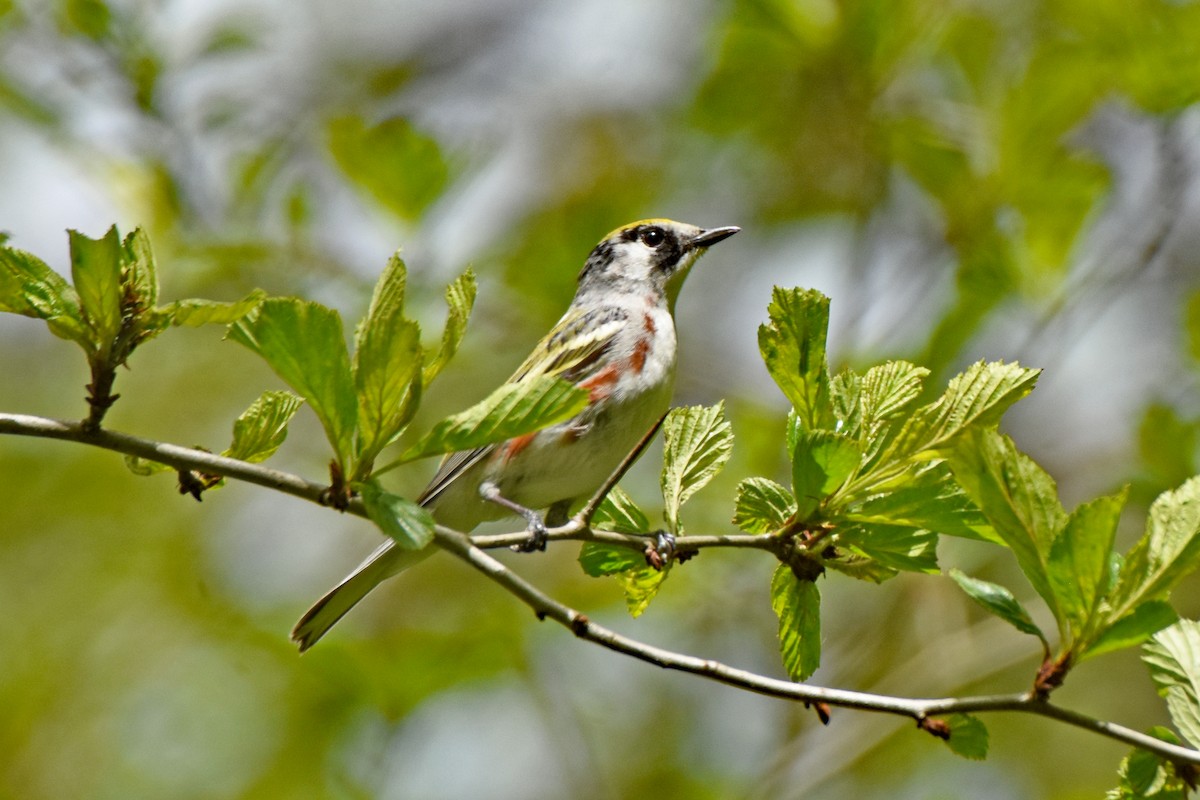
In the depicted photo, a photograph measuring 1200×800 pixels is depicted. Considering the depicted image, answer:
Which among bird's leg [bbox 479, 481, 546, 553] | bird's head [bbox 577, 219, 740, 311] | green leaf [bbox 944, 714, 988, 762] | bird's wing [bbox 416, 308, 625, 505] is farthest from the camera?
bird's head [bbox 577, 219, 740, 311]

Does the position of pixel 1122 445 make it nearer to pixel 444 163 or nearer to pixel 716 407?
pixel 444 163

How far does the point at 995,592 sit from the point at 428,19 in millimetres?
8385

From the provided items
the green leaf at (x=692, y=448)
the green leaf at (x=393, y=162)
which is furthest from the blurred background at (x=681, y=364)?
the green leaf at (x=692, y=448)

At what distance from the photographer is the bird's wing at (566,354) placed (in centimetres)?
395

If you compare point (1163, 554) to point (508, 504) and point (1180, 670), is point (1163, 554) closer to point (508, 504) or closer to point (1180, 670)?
point (1180, 670)

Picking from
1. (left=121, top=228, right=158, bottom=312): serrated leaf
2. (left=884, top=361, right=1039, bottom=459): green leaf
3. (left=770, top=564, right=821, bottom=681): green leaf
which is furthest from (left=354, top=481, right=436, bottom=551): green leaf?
(left=884, top=361, right=1039, bottom=459): green leaf

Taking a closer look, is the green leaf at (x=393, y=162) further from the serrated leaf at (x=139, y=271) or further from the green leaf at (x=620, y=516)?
the serrated leaf at (x=139, y=271)

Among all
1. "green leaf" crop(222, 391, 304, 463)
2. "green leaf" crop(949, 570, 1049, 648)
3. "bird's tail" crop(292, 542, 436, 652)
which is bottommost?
"bird's tail" crop(292, 542, 436, 652)

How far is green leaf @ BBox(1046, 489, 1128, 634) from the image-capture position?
1803 mm

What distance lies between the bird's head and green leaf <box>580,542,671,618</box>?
2.85m

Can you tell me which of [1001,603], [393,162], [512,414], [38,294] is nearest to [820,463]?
[1001,603]

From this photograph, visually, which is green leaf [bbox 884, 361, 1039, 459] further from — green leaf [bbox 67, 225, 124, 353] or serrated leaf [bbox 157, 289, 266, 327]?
green leaf [bbox 67, 225, 124, 353]

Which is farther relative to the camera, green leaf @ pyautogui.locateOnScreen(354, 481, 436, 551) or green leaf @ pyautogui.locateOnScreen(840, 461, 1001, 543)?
green leaf @ pyautogui.locateOnScreen(840, 461, 1001, 543)

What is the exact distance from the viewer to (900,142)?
514cm
